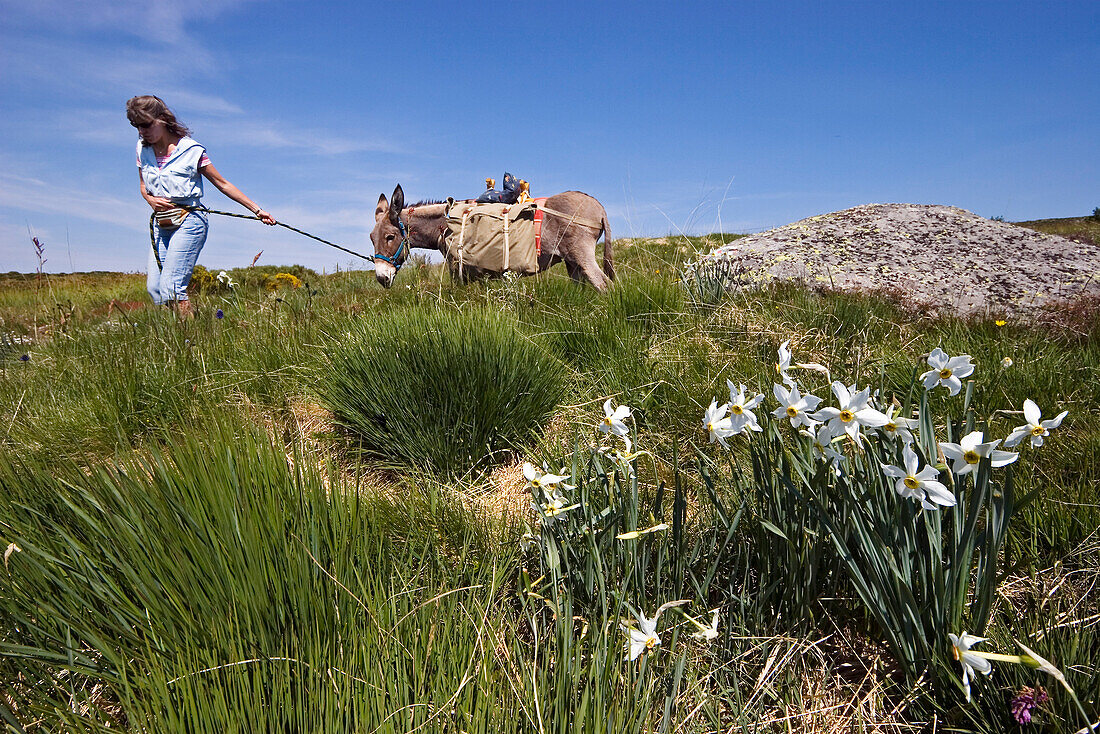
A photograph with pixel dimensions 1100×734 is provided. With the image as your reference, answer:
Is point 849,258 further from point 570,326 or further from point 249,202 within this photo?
point 249,202

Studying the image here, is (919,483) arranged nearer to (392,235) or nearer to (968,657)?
(968,657)

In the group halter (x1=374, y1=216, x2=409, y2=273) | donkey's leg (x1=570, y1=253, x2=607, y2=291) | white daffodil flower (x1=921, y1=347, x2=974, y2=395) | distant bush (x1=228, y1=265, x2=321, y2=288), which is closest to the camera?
→ white daffodil flower (x1=921, y1=347, x2=974, y2=395)

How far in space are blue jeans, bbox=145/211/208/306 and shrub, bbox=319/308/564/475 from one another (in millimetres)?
4269

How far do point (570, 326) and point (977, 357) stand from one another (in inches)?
113

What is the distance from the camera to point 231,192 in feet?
22.6

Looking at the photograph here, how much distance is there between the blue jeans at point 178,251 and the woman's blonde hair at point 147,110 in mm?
1056

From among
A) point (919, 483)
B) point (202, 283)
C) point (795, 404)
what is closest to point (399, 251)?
point (202, 283)

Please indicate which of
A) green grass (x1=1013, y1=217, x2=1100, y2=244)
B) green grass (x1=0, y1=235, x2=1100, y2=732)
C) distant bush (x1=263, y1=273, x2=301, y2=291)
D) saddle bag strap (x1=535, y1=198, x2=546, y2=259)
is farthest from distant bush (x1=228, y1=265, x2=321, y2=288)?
green grass (x1=1013, y1=217, x2=1100, y2=244)

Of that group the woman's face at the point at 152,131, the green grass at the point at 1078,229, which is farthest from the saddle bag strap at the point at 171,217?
the green grass at the point at 1078,229

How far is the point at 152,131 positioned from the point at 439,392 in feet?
18.7

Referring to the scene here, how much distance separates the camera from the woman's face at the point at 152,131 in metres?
6.37

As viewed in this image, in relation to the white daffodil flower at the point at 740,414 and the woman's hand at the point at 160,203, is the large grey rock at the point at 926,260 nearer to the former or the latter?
the white daffodil flower at the point at 740,414

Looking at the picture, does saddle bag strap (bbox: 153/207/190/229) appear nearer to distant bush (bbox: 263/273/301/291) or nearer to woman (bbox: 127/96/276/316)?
woman (bbox: 127/96/276/316)

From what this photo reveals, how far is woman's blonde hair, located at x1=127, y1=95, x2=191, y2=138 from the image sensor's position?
630cm
